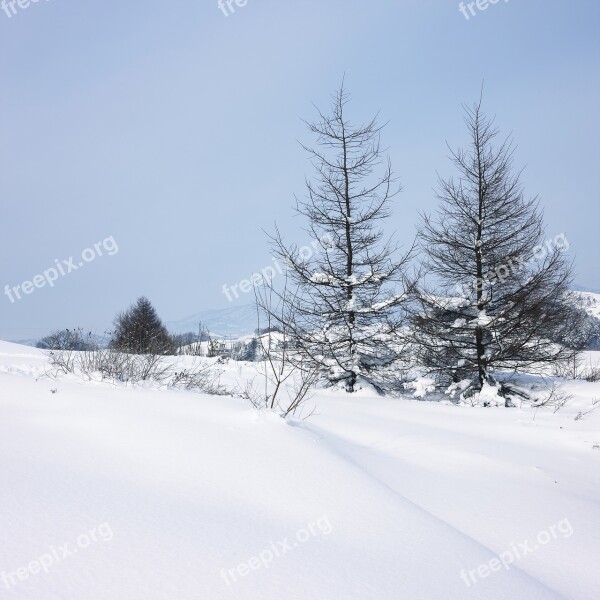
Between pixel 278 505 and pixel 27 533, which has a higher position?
pixel 27 533

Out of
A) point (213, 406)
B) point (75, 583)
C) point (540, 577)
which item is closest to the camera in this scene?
point (75, 583)

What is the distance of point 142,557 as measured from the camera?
1.75 meters

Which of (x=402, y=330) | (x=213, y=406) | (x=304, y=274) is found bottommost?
(x=402, y=330)

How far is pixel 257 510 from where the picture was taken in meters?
2.38

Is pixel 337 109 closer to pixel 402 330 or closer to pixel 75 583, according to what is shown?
pixel 402 330

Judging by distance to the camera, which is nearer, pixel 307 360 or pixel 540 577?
pixel 540 577

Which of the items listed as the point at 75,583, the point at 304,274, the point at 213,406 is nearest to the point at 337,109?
the point at 304,274

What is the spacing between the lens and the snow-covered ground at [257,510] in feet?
5.60

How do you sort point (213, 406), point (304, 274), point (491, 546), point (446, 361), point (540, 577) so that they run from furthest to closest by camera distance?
point (446, 361) < point (304, 274) < point (213, 406) < point (491, 546) < point (540, 577)

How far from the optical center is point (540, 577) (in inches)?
92.0

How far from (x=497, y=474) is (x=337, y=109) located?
34.2ft

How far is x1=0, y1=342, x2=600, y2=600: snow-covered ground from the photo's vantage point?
1.71 m

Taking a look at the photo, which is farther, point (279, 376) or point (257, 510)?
point (279, 376)

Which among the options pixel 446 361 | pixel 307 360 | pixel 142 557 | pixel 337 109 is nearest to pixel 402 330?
pixel 446 361
